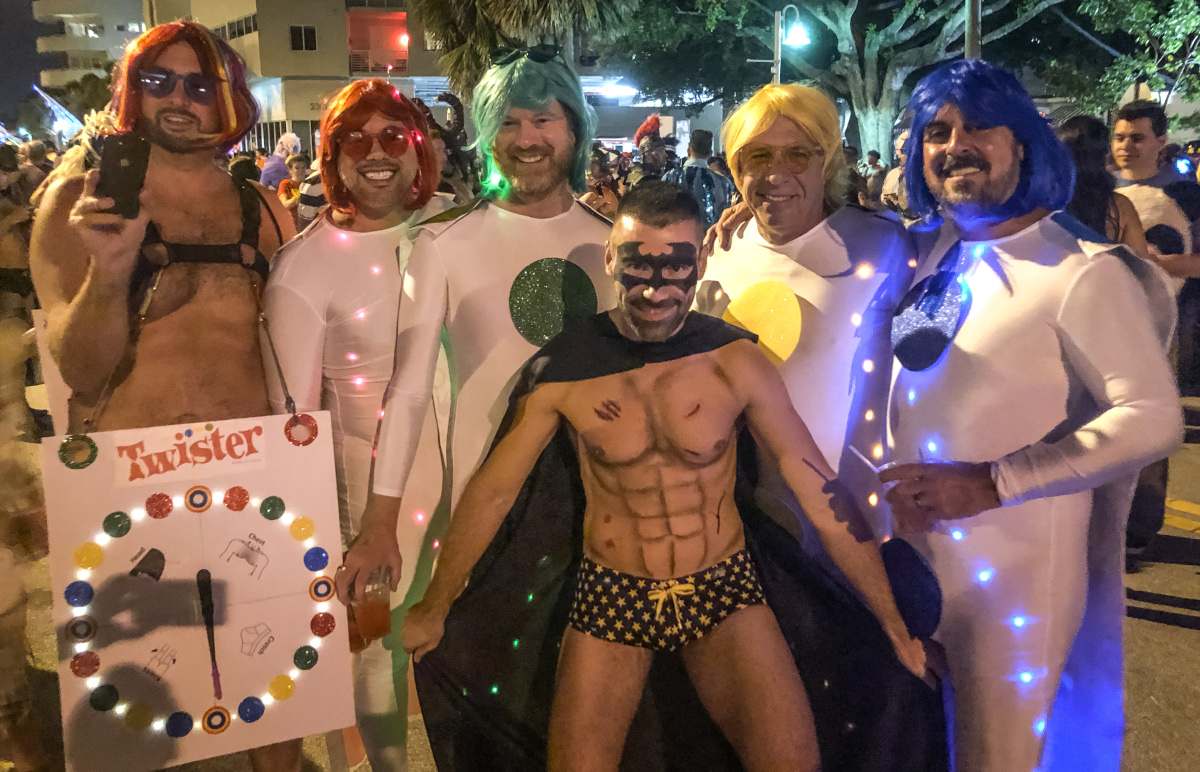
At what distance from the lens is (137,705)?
233cm

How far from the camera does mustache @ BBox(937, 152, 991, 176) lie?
2.35m

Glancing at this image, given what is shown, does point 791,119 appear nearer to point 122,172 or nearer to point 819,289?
point 819,289

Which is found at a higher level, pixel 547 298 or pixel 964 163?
pixel 964 163

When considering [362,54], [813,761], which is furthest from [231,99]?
[362,54]

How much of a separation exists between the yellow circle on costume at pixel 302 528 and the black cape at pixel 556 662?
1.44ft

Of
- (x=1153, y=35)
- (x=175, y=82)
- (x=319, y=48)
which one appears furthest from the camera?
(x=319, y=48)

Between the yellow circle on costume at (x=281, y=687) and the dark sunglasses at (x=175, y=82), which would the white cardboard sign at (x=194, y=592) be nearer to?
the yellow circle on costume at (x=281, y=687)

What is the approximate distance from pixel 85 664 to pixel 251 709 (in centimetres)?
41

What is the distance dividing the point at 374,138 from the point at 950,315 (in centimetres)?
172

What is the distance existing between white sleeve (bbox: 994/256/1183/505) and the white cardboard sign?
173cm

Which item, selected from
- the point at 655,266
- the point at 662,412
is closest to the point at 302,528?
the point at 662,412

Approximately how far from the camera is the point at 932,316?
2445mm

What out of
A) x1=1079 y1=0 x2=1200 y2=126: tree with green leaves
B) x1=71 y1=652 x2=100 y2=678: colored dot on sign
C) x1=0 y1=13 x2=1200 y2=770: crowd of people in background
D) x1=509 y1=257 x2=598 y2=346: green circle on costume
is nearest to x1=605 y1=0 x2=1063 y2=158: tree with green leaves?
Answer: x1=1079 y1=0 x2=1200 y2=126: tree with green leaves

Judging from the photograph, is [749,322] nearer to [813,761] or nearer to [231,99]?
[813,761]
